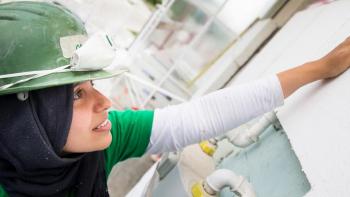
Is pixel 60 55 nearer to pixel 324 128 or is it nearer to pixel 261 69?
pixel 324 128

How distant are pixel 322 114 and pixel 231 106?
26 cm

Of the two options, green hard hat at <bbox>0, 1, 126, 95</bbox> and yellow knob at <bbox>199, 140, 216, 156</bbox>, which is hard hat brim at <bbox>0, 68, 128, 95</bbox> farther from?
yellow knob at <bbox>199, 140, 216, 156</bbox>

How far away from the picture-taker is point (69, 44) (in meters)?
0.74

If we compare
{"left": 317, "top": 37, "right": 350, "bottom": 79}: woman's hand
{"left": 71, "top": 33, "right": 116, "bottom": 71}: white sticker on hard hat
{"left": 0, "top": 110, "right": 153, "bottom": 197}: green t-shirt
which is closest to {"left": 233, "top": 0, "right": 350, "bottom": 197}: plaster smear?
{"left": 317, "top": 37, "right": 350, "bottom": 79}: woman's hand

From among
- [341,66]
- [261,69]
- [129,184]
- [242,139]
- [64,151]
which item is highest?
[341,66]

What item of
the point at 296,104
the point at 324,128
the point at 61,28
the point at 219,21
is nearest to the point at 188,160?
the point at 296,104

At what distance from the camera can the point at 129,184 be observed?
221 centimetres

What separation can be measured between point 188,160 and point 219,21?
225 cm

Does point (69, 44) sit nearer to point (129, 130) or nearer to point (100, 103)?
point (100, 103)

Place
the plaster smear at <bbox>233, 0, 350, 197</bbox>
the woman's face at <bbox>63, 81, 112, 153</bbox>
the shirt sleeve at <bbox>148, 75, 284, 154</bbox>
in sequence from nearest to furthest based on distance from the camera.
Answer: the plaster smear at <bbox>233, 0, 350, 197</bbox>
the woman's face at <bbox>63, 81, 112, 153</bbox>
the shirt sleeve at <bbox>148, 75, 284, 154</bbox>

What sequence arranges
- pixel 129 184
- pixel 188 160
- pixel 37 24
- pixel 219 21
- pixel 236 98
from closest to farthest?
1. pixel 37 24
2. pixel 236 98
3. pixel 188 160
4. pixel 129 184
5. pixel 219 21

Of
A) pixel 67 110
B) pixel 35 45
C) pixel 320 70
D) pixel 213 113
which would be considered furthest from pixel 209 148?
pixel 35 45

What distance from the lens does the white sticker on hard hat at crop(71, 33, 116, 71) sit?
72 centimetres

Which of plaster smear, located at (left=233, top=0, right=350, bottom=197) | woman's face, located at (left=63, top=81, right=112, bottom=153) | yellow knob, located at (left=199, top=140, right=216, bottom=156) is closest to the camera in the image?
plaster smear, located at (left=233, top=0, right=350, bottom=197)
